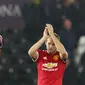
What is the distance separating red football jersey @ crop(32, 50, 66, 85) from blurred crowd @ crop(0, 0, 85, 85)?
2.23 metres

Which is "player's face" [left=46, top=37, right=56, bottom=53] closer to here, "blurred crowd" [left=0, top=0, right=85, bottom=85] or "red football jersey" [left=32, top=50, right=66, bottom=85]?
"red football jersey" [left=32, top=50, right=66, bottom=85]

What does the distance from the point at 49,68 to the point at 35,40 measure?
2387 mm

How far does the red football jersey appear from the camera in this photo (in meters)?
5.20

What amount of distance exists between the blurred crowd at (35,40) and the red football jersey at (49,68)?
2.23 metres

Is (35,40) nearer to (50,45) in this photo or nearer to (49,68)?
(49,68)

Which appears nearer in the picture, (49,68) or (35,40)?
(49,68)

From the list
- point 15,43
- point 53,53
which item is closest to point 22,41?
point 15,43

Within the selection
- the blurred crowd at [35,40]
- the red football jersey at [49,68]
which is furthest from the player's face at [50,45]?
the blurred crowd at [35,40]

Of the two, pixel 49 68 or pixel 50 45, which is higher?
pixel 50 45

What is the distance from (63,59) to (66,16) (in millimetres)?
2535

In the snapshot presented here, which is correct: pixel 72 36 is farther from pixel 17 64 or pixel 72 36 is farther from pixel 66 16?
pixel 17 64

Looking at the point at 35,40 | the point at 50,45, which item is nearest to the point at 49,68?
the point at 50,45

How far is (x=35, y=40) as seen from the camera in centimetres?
759

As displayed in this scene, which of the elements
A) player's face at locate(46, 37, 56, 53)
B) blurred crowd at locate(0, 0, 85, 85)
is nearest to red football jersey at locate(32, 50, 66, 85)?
player's face at locate(46, 37, 56, 53)
